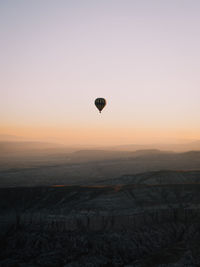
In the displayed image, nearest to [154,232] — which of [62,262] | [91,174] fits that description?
[62,262]

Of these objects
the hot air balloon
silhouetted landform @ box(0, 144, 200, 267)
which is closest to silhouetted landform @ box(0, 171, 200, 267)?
silhouetted landform @ box(0, 144, 200, 267)

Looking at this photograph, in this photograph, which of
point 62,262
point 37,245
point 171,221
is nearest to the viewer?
point 62,262

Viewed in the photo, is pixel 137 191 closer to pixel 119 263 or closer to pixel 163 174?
pixel 119 263

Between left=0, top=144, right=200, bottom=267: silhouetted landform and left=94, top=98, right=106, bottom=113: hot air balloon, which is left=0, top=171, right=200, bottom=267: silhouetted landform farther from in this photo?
left=94, top=98, right=106, bottom=113: hot air balloon

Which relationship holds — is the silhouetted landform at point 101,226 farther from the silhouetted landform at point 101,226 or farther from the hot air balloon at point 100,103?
the hot air balloon at point 100,103

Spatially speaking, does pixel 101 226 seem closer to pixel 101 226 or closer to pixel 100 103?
pixel 101 226

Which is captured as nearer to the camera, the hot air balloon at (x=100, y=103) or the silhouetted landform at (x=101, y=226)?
the silhouetted landform at (x=101, y=226)

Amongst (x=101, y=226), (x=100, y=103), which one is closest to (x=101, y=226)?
(x=101, y=226)

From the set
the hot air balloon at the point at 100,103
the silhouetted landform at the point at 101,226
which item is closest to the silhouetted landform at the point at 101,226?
the silhouetted landform at the point at 101,226
